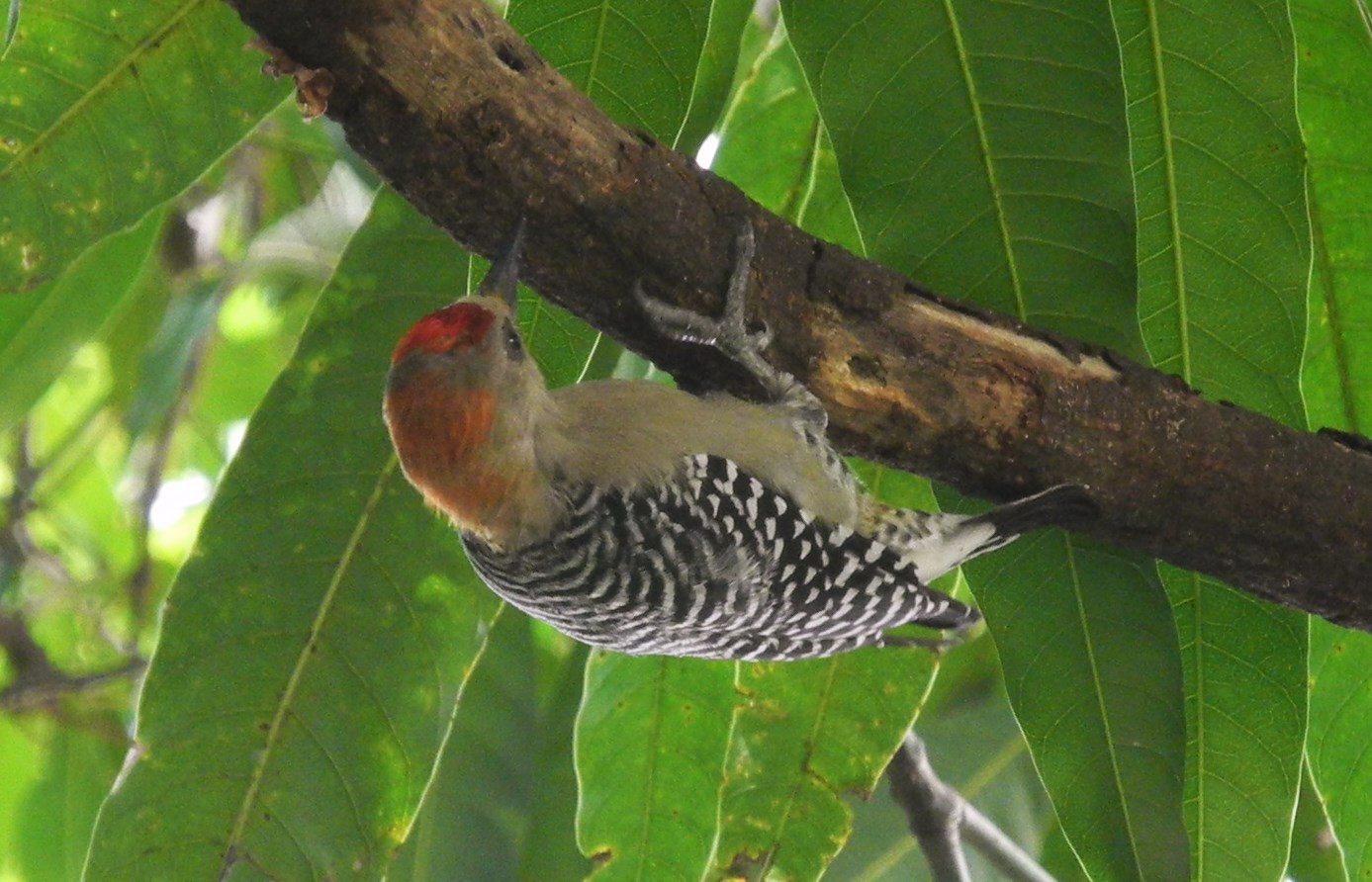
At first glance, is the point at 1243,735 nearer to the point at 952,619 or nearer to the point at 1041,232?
the point at 952,619

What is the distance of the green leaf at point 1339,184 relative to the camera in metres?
3.34

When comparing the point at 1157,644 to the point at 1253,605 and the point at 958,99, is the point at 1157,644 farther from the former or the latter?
the point at 958,99

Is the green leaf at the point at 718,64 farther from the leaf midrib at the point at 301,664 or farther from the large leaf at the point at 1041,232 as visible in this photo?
the leaf midrib at the point at 301,664

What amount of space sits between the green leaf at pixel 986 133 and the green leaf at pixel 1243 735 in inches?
28.6

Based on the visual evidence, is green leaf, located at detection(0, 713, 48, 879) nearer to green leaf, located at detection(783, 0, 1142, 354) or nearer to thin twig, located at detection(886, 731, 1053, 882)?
thin twig, located at detection(886, 731, 1053, 882)

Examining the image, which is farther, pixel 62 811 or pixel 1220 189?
pixel 62 811

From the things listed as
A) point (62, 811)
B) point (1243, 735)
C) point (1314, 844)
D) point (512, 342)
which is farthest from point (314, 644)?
point (1314, 844)

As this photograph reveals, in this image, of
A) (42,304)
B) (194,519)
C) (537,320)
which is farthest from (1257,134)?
(194,519)

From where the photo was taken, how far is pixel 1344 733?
140 inches

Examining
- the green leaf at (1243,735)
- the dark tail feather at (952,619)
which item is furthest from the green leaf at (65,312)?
the green leaf at (1243,735)

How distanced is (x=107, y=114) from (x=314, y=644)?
118cm

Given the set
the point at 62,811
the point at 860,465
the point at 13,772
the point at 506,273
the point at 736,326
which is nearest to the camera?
the point at 506,273

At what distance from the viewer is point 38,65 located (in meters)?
2.72

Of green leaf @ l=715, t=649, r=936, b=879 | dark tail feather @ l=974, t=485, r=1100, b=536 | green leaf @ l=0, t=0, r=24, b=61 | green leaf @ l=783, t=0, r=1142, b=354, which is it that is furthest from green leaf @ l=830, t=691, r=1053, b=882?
green leaf @ l=0, t=0, r=24, b=61
